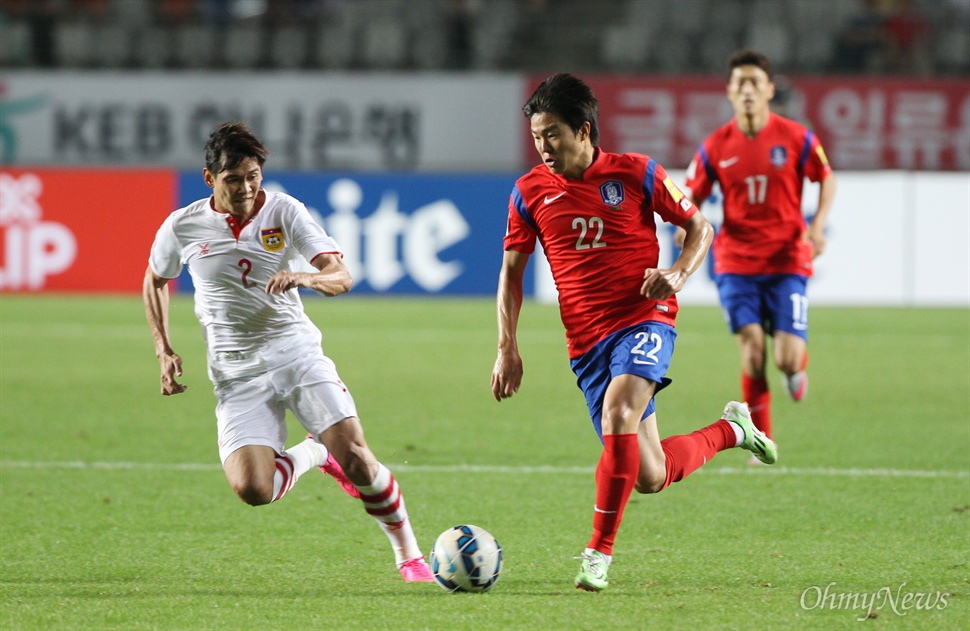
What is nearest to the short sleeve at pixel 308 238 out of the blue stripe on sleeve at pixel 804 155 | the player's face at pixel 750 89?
the player's face at pixel 750 89

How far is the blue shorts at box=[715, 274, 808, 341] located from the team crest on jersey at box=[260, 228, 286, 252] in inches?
122

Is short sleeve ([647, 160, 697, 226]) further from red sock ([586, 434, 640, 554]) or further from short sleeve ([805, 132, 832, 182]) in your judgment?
short sleeve ([805, 132, 832, 182])

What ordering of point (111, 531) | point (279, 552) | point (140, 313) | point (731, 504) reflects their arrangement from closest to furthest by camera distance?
point (279, 552) < point (111, 531) < point (731, 504) < point (140, 313)

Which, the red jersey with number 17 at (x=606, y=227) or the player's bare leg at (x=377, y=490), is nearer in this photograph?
the player's bare leg at (x=377, y=490)

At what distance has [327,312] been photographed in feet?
51.3

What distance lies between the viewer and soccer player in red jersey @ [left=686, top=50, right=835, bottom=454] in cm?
737

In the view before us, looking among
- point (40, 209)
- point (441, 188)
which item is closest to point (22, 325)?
point (40, 209)

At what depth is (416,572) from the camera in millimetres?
4938

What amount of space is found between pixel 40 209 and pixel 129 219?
42.0 inches

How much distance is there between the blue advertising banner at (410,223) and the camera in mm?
16375

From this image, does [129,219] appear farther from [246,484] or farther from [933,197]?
[246,484]

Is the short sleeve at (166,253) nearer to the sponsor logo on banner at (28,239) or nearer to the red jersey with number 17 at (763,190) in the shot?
the red jersey with number 17 at (763,190)

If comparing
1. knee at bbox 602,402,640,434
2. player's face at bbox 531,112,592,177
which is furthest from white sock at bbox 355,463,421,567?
player's face at bbox 531,112,592,177

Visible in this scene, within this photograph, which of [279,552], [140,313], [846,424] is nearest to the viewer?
[279,552]
